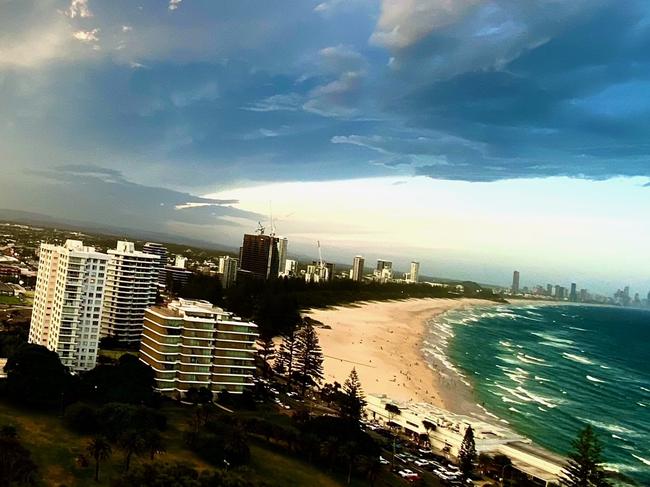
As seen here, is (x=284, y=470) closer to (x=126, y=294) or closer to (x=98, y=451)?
(x=98, y=451)

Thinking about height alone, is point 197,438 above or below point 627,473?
above

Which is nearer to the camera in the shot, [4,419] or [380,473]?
[4,419]

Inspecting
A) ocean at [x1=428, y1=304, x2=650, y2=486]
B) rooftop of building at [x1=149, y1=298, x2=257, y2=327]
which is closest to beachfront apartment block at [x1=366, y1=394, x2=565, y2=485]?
ocean at [x1=428, y1=304, x2=650, y2=486]

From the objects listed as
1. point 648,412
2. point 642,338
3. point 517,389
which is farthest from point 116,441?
point 642,338

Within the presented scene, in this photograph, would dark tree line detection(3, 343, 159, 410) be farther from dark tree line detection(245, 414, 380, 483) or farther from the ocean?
the ocean

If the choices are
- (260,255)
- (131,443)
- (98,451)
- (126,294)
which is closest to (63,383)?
(131,443)

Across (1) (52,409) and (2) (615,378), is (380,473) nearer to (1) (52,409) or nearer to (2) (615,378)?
(1) (52,409)

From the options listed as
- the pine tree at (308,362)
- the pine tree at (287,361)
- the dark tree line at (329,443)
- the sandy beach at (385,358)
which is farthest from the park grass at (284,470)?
the pine tree at (287,361)
